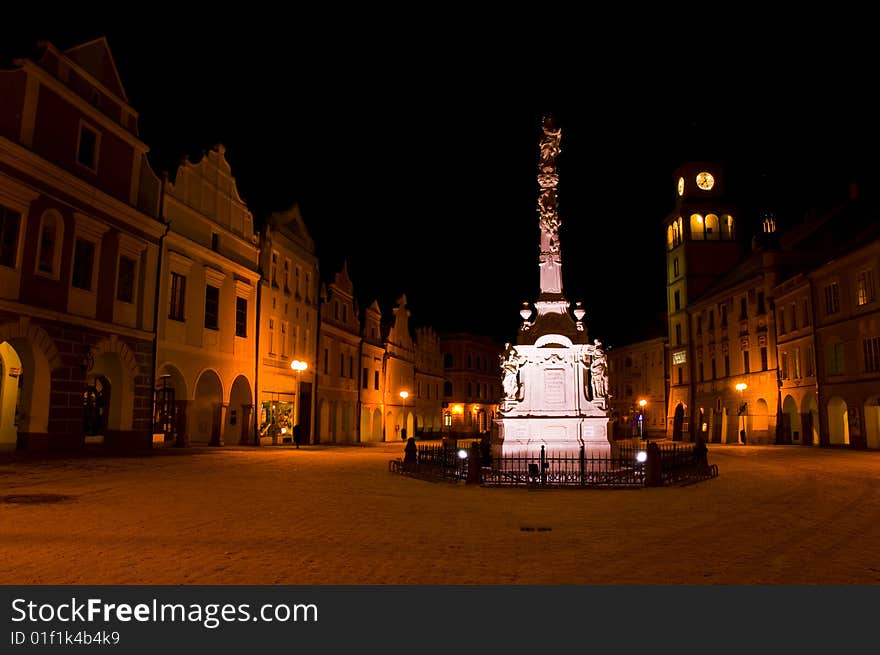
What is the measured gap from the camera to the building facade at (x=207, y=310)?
3042 centimetres

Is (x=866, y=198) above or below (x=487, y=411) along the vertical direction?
above

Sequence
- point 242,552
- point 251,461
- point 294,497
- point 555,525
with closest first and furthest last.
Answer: point 242,552 → point 555,525 → point 294,497 → point 251,461

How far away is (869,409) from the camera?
122 feet

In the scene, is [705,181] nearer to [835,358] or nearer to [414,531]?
[835,358]

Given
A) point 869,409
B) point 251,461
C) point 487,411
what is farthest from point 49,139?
point 487,411

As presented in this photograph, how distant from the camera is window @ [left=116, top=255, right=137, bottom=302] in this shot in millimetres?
26750

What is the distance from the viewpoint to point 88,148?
2533cm

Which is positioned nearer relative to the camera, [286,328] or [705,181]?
[286,328]

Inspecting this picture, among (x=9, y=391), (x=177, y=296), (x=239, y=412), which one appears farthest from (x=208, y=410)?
(x=9, y=391)

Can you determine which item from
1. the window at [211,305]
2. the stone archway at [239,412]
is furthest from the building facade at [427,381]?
the window at [211,305]

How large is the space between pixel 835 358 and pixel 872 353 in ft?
13.7

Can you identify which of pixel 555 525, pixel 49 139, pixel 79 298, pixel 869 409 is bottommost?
pixel 555 525

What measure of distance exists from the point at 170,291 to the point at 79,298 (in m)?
5.94

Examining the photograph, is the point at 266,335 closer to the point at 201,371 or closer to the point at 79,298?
the point at 201,371
